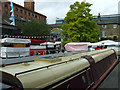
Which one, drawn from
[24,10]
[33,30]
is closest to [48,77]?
[33,30]

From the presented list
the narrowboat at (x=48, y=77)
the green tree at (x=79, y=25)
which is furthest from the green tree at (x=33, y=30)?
the narrowboat at (x=48, y=77)

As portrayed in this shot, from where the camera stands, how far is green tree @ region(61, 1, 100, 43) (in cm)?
2184

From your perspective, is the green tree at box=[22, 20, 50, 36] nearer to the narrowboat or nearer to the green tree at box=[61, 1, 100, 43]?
the green tree at box=[61, 1, 100, 43]

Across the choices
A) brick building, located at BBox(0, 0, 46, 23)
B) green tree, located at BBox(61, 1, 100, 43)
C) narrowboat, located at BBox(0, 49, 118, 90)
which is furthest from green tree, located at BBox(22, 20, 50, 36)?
narrowboat, located at BBox(0, 49, 118, 90)

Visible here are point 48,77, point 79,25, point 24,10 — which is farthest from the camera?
point 24,10

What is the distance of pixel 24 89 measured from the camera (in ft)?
6.72

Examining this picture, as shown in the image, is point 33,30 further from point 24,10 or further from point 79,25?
point 24,10

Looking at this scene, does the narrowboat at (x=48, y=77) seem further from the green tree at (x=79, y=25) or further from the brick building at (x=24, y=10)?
the brick building at (x=24, y=10)

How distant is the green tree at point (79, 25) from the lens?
2184 centimetres

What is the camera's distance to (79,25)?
21641mm

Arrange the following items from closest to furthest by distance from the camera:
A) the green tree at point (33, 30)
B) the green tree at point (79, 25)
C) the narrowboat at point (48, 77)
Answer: the narrowboat at point (48, 77)
the green tree at point (79, 25)
the green tree at point (33, 30)

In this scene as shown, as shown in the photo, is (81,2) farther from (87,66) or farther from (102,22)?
(87,66)

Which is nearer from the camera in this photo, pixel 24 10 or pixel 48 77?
pixel 48 77

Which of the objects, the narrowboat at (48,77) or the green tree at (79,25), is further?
Result: the green tree at (79,25)
